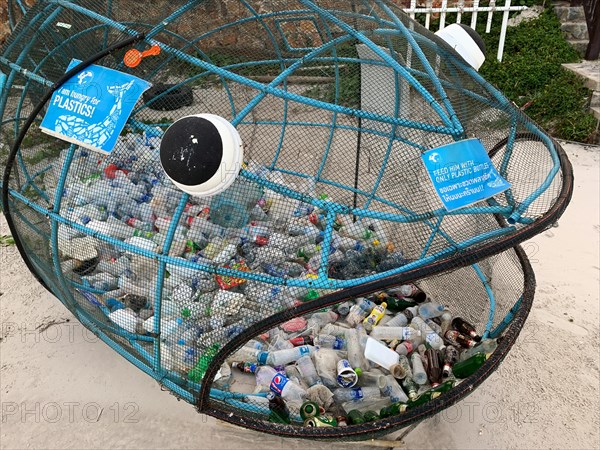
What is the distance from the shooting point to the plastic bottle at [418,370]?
261 cm

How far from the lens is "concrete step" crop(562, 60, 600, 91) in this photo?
222 inches

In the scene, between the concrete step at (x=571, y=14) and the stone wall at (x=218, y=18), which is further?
the concrete step at (x=571, y=14)

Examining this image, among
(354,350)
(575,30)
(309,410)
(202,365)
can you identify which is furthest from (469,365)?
(575,30)

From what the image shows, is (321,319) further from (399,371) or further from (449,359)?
(449,359)

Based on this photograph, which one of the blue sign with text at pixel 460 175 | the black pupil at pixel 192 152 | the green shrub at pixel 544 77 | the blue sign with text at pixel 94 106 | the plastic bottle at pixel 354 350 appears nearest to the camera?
the black pupil at pixel 192 152

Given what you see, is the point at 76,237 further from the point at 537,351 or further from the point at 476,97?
the point at 537,351

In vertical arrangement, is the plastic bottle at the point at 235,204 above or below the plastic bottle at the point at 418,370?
above

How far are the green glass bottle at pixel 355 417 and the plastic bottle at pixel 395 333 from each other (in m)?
0.51

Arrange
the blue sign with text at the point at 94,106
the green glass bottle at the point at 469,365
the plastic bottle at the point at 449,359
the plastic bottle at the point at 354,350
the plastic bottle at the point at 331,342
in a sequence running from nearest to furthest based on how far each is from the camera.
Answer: the blue sign with text at the point at 94,106, the green glass bottle at the point at 469,365, the plastic bottle at the point at 449,359, the plastic bottle at the point at 354,350, the plastic bottle at the point at 331,342

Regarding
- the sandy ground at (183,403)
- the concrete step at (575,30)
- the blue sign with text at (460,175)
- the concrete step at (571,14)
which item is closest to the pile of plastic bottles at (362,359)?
the sandy ground at (183,403)

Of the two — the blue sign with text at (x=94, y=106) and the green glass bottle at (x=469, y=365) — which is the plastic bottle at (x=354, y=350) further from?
the blue sign with text at (x=94, y=106)

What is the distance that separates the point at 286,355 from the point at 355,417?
54 cm

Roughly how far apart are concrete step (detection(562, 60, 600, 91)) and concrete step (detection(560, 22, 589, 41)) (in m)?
0.49

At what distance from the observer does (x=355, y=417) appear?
7.71ft
